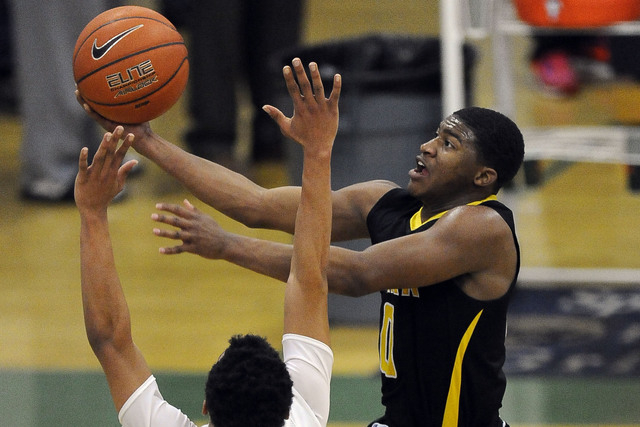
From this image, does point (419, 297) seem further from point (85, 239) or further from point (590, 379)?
point (590, 379)

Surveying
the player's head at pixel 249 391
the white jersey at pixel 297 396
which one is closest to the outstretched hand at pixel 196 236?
the white jersey at pixel 297 396

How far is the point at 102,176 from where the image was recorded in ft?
8.77

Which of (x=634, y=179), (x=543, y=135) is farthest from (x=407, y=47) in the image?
(x=634, y=179)

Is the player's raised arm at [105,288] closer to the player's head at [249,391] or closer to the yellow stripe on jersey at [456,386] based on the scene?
the player's head at [249,391]

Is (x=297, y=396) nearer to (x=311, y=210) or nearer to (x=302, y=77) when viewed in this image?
(x=311, y=210)

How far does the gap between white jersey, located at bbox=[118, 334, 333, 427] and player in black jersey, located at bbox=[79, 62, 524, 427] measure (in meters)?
0.31

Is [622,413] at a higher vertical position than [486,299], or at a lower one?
lower

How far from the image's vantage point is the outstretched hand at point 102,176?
2.65 m

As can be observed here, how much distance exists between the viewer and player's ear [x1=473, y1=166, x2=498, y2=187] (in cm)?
306

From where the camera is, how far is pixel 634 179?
5945 mm

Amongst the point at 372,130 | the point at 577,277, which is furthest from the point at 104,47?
the point at 577,277

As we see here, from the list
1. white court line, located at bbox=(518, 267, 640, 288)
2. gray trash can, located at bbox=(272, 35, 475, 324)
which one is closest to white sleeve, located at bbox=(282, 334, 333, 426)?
gray trash can, located at bbox=(272, 35, 475, 324)

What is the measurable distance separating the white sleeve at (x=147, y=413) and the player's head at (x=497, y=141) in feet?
3.38

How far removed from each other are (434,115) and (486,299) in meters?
2.72
